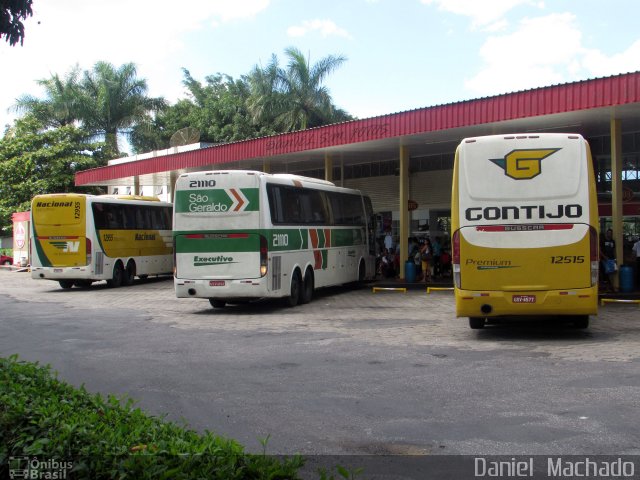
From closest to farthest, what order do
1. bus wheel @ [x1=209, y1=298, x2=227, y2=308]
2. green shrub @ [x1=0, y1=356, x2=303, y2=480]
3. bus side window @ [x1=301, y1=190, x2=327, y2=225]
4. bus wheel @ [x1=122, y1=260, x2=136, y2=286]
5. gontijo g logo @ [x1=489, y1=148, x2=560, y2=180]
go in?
1. green shrub @ [x1=0, y1=356, x2=303, y2=480]
2. gontijo g logo @ [x1=489, y1=148, x2=560, y2=180]
3. bus wheel @ [x1=209, y1=298, x2=227, y2=308]
4. bus side window @ [x1=301, y1=190, x2=327, y2=225]
5. bus wheel @ [x1=122, y1=260, x2=136, y2=286]

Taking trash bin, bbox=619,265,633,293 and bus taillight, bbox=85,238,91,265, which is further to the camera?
bus taillight, bbox=85,238,91,265

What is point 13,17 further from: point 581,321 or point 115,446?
point 581,321

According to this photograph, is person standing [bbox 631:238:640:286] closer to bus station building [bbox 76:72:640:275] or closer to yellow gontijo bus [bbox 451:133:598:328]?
bus station building [bbox 76:72:640:275]

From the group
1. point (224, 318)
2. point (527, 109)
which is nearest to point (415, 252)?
point (527, 109)

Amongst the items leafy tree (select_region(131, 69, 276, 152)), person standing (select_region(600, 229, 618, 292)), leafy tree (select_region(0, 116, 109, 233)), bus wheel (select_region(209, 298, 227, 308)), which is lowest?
bus wheel (select_region(209, 298, 227, 308))

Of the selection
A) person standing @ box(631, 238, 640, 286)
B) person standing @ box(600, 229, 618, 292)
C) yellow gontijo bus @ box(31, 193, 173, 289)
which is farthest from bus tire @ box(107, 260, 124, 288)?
person standing @ box(631, 238, 640, 286)

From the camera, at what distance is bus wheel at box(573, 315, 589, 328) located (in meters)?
11.7

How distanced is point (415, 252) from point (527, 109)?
7003 millimetres

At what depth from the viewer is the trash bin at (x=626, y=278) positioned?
670 inches

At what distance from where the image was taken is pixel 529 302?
10953mm

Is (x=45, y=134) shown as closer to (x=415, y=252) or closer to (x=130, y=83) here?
(x=130, y=83)

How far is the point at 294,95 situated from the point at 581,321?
37.8 metres

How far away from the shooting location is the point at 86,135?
44.4 m

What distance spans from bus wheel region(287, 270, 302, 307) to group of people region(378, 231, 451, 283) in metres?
5.35
